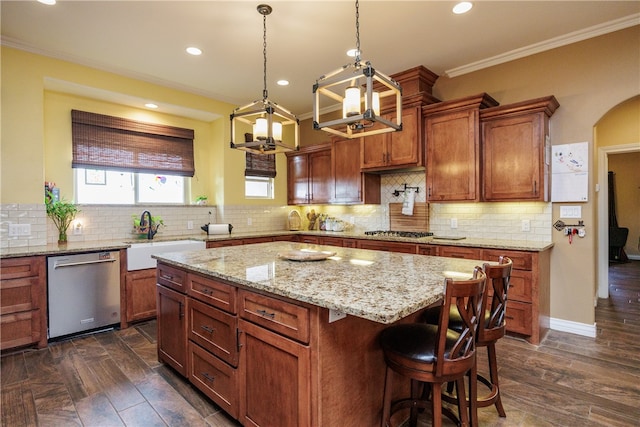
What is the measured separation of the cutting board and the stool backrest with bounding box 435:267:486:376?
9.52 ft

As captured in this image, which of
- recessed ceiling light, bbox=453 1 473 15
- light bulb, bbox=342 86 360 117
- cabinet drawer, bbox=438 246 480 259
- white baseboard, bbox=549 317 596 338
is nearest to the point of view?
light bulb, bbox=342 86 360 117

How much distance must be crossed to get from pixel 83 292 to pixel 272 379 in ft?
8.60

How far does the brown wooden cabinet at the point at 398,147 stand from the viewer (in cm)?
387

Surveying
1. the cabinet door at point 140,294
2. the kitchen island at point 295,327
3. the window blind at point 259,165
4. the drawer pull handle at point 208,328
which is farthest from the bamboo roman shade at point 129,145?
the drawer pull handle at point 208,328

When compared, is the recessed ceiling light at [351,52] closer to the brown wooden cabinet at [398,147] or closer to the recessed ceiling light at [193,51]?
the brown wooden cabinet at [398,147]

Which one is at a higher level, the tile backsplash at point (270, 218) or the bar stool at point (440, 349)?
the tile backsplash at point (270, 218)

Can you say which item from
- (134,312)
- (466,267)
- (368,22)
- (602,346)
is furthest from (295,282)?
(602,346)

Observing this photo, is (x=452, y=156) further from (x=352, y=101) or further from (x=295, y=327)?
(x=295, y=327)

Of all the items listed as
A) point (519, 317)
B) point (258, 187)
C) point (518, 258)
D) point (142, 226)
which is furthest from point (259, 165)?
point (519, 317)

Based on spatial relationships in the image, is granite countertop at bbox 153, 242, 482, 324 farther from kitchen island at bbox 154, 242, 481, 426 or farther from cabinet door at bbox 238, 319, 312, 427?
cabinet door at bbox 238, 319, 312, 427

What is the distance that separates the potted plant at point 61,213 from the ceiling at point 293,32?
1.36 metres

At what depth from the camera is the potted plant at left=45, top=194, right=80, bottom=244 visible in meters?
3.52

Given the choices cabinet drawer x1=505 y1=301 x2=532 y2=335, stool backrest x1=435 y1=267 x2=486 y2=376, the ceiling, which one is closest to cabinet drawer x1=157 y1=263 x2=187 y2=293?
stool backrest x1=435 y1=267 x2=486 y2=376

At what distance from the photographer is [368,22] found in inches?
114
